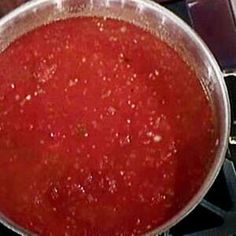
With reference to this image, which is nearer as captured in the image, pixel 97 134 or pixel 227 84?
pixel 97 134

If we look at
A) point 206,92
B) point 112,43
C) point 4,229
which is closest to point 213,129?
point 206,92

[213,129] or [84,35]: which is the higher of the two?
[84,35]

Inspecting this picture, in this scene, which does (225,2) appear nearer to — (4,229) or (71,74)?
(71,74)

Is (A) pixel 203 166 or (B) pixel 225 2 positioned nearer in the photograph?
(A) pixel 203 166
